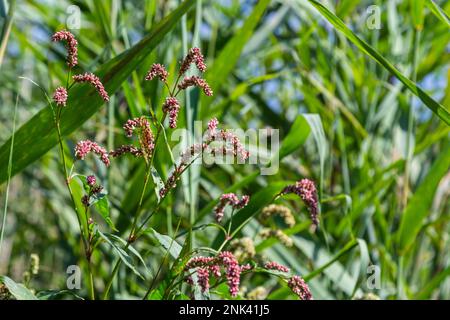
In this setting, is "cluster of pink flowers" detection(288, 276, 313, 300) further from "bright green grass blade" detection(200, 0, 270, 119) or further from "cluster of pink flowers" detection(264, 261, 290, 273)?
"bright green grass blade" detection(200, 0, 270, 119)

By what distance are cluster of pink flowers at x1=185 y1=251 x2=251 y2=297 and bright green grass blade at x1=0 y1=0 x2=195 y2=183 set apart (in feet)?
0.57

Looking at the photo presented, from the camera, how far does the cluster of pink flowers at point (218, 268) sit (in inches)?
19.6

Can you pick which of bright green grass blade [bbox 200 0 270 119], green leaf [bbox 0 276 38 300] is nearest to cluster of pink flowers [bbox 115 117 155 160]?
green leaf [bbox 0 276 38 300]

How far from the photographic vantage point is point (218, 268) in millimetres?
521

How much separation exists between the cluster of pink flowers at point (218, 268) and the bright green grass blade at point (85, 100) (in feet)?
0.57

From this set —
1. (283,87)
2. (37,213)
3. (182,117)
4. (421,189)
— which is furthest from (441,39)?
(37,213)

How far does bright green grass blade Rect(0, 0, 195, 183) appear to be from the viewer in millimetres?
618

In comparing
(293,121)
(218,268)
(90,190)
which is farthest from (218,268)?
(293,121)

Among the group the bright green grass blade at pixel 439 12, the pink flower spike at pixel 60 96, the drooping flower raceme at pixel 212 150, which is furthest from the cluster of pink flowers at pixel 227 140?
the bright green grass blade at pixel 439 12

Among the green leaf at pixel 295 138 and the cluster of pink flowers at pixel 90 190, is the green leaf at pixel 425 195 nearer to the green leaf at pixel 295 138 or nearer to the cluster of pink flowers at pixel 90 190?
the green leaf at pixel 295 138

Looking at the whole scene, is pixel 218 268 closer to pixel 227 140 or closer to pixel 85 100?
pixel 227 140
